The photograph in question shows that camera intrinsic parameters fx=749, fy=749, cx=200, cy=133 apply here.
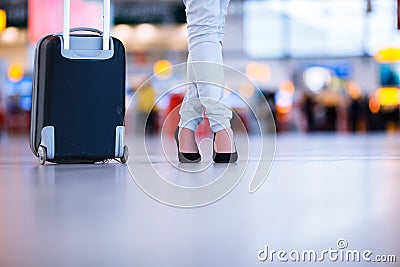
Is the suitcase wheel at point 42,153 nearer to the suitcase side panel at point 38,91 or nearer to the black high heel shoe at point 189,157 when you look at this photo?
the suitcase side panel at point 38,91

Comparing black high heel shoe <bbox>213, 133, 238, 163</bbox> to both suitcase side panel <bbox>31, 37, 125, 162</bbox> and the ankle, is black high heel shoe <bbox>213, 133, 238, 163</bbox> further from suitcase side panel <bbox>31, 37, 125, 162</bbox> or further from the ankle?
suitcase side panel <bbox>31, 37, 125, 162</bbox>

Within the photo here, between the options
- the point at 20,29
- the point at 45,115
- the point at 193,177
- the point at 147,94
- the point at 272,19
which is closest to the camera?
the point at 193,177

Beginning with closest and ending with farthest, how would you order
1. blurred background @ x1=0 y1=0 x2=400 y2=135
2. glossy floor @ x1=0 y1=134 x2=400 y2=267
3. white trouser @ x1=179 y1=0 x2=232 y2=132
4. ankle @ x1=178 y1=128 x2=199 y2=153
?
glossy floor @ x1=0 y1=134 x2=400 y2=267 → white trouser @ x1=179 y1=0 x2=232 y2=132 → ankle @ x1=178 y1=128 x2=199 y2=153 → blurred background @ x1=0 y1=0 x2=400 y2=135

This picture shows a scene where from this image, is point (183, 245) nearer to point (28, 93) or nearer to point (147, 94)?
point (147, 94)

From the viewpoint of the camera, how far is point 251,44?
2289 cm

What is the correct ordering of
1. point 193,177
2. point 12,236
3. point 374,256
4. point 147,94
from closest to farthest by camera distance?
point 374,256 → point 12,236 → point 193,177 → point 147,94

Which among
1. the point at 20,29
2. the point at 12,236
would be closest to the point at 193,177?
the point at 12,236

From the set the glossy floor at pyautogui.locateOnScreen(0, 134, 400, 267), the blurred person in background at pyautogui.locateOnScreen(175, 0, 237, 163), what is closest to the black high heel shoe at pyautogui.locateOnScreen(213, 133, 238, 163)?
→ the blurred person in background at pyautogui.locateOnScreen(175, 0, 237, 163)

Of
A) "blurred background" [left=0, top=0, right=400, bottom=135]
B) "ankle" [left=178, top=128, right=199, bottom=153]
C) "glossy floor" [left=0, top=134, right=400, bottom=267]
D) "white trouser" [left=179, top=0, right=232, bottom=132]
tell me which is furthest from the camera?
"blurred background" [left=0, top=0, right=400, bottom=135]

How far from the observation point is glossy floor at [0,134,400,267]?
843 millimetres

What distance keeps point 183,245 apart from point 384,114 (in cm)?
2235

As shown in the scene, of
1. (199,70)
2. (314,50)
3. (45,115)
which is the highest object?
(314,50)

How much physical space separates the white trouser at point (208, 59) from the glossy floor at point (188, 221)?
43 cm

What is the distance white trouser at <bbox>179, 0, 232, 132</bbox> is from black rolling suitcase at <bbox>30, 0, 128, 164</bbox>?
25 centimetres
